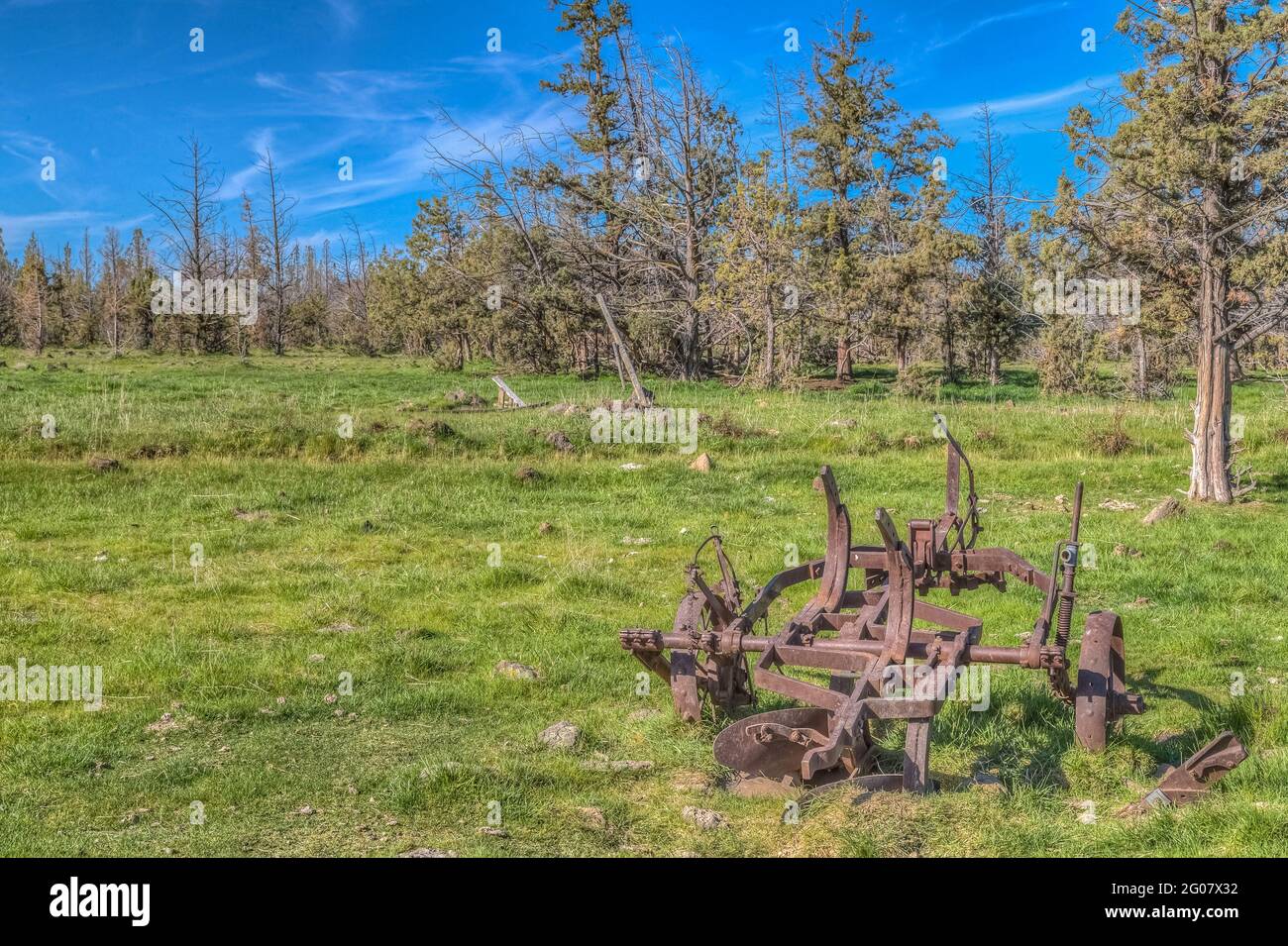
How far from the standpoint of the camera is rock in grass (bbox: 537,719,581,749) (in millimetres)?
6914

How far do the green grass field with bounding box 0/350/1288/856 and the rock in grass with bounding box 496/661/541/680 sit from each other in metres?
0.10

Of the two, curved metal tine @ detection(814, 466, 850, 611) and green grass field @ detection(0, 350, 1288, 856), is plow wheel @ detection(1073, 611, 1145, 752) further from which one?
curved metal tine @ detection(814, 466, 850, 611)

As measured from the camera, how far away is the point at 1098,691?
5.86 m

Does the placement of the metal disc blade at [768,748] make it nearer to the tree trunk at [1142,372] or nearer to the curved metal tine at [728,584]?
the curved metal tine at [728,584]

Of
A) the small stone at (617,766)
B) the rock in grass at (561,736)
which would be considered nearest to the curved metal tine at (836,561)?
the small stone at (617,766)

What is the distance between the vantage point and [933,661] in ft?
18.2

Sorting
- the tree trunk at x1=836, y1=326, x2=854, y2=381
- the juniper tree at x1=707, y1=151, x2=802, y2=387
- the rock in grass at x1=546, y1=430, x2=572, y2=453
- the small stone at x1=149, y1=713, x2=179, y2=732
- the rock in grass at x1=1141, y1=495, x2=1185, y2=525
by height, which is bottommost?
the small stone at x1=149, y1=713, x2=179, y2=732

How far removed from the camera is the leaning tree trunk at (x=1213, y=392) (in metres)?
16.0

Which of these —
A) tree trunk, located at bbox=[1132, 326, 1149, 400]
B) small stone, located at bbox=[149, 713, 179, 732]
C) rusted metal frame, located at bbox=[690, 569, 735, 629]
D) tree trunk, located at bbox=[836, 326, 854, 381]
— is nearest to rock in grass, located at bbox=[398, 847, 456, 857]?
rusted metal frame, located at bbox=[690, 569, 735, 629]

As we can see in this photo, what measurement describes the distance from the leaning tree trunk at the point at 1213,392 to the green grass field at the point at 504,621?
71cm

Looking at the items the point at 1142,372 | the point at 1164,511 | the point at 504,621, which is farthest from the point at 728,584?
the point at 1142,372

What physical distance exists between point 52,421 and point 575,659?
14.5 metres

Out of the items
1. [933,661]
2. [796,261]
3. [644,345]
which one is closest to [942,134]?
[796,261]

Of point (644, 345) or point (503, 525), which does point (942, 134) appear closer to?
point (644, 345)
